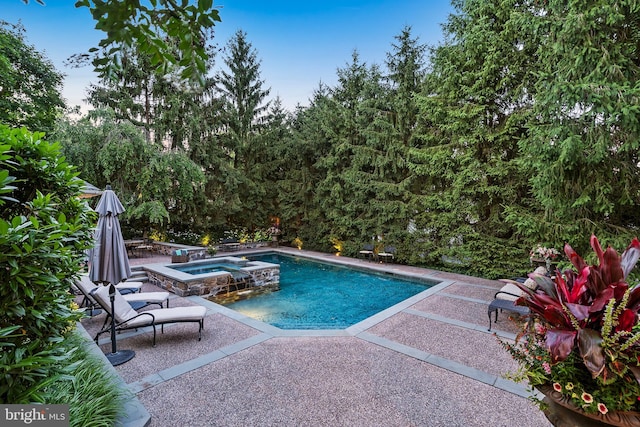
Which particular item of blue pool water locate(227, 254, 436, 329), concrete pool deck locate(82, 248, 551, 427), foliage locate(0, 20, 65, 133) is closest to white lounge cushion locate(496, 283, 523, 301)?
concrete pool deck locate(82, 248, 551, 427)

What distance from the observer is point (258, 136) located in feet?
56.3

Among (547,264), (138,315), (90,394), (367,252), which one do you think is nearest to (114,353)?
(138,315)

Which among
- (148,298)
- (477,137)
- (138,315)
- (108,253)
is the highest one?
(477,137)

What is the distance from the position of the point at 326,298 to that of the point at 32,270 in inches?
298

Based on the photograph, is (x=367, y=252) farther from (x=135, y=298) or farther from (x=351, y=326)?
(x=135, y=298)

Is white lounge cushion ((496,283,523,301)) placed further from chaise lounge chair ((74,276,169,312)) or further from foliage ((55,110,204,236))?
foliage ((55,110,204,236))

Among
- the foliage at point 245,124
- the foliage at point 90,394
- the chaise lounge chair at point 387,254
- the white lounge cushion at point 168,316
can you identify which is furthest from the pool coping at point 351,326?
the foliage at point 245,124

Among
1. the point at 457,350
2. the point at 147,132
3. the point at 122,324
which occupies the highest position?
the point at 147,132


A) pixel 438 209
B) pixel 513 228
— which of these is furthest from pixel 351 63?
pixel 513 228

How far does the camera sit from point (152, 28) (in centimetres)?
122

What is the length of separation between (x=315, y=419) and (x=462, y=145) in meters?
10.1

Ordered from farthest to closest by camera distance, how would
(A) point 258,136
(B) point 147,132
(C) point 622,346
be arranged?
(A) point 258,136
(B) point 147,132
(C) point 622,346

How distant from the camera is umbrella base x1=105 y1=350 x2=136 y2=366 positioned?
408 cm

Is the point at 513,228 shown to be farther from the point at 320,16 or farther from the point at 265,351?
the point at 320,16
